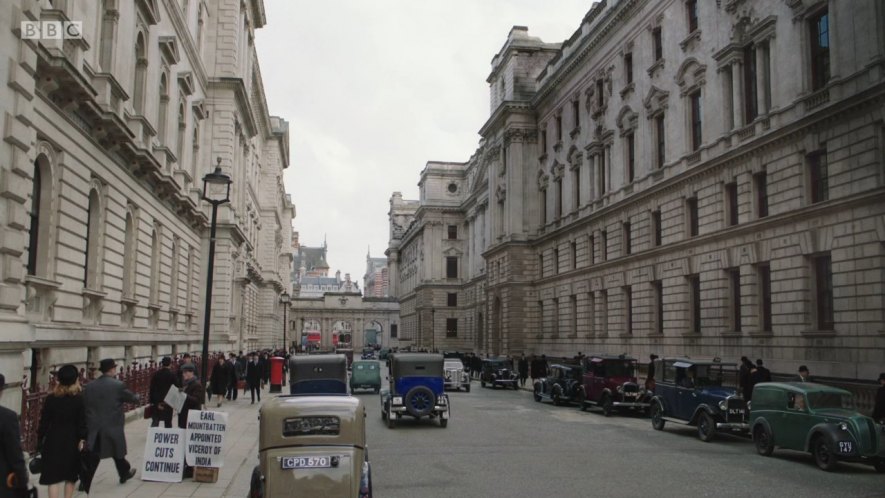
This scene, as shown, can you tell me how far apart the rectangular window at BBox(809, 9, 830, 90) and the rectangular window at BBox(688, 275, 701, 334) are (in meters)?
10.4

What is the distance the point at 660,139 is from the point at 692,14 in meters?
5.99

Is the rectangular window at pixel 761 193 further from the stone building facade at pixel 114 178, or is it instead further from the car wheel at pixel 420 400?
the stone building facade at pixel 114 178

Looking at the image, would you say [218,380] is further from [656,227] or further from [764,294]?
[656,227]

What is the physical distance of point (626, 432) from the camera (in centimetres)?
2091

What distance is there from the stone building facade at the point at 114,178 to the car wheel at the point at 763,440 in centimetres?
1424

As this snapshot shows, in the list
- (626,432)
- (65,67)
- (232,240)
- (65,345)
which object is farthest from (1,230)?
(232,240)

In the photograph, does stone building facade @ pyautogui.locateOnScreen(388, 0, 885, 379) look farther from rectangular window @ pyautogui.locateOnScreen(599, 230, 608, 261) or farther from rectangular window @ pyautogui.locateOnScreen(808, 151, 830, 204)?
rectangular window @ pyautogui.locateOnScreen(599, 230, 608, 261)

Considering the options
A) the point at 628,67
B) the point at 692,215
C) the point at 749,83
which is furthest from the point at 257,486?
the point at 628,67

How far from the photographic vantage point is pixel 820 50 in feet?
83.8

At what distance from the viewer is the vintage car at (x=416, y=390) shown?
70.6ft

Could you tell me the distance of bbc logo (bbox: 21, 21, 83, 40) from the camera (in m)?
12.6

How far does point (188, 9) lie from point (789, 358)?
26.3 metres

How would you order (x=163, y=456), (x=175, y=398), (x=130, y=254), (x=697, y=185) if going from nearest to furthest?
(x=163, y=456) < (x=175, y=398) < (x=130, y=254) < (x=697, y=185)

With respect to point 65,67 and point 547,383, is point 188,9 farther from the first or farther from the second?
point 547,383
